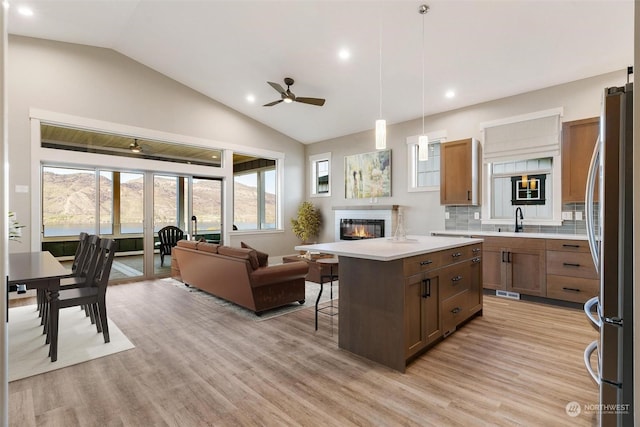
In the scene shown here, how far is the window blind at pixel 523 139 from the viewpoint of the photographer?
477 cm

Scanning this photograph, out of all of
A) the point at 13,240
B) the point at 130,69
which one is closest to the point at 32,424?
the point at 13,240

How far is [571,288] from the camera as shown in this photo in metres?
4.11

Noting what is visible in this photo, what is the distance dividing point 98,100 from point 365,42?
4742 mm

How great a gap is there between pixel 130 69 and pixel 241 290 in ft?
16.1

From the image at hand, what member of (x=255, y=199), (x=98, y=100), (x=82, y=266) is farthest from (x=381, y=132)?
(x=255, y=199)

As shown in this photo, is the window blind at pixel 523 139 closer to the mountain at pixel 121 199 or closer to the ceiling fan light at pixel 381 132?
the ceiling fan light at pixel 381 132

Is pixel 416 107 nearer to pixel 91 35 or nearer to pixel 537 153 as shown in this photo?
pixel 537 153

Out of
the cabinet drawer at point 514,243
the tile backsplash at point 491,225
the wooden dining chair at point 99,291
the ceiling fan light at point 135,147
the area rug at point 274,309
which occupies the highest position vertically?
the ceiling fan light at point 135,147

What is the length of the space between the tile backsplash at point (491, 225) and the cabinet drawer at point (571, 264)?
0.65 metres

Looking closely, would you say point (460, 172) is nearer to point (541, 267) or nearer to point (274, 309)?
point (541, 267)

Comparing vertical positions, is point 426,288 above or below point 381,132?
below

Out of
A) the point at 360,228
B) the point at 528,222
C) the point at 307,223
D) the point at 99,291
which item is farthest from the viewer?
the point at 307,223

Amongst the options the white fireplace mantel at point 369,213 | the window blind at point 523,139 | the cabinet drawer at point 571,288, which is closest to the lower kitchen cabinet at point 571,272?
the cabinet drawer at point 571,288

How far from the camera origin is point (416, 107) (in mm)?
6090
